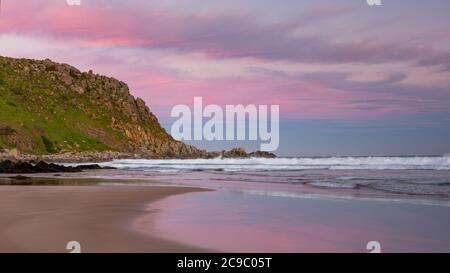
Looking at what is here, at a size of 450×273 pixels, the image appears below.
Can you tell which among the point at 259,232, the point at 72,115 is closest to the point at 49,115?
the point at 72,115

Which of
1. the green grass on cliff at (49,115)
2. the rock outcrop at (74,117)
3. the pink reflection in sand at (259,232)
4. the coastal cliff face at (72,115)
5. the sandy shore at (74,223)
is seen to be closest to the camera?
the sandy shore at (74,223)

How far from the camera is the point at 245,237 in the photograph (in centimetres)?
819

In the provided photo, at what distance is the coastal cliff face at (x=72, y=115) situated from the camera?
9481cm

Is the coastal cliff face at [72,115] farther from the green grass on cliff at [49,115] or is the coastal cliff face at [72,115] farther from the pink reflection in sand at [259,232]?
the pink reflection in sand at [259,232]

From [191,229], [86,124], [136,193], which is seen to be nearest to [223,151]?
[86,124]

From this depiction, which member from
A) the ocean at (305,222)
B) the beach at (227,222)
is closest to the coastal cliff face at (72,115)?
the beach at (227,222)

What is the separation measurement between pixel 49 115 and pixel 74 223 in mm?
105030

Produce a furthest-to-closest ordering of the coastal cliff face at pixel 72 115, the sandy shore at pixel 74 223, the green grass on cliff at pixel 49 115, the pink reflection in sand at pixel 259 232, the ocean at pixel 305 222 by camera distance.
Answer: the coastal cliff face at pixel 72 115 < the green grass on cliff at pixel 49 115 < the ocean at pixel 305 222 < the pink reflection in sand at pixel 259 232 < the sandy shore at pixel 74 223

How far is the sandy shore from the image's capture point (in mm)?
7309

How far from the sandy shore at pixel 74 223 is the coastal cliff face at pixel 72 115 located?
73917mm

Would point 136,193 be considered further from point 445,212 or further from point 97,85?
point 97,85

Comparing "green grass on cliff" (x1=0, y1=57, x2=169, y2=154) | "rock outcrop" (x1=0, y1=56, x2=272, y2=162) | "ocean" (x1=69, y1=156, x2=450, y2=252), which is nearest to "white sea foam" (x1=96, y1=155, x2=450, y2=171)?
"ocean" (x1=69, y1=156, x2=450, y2=252)
